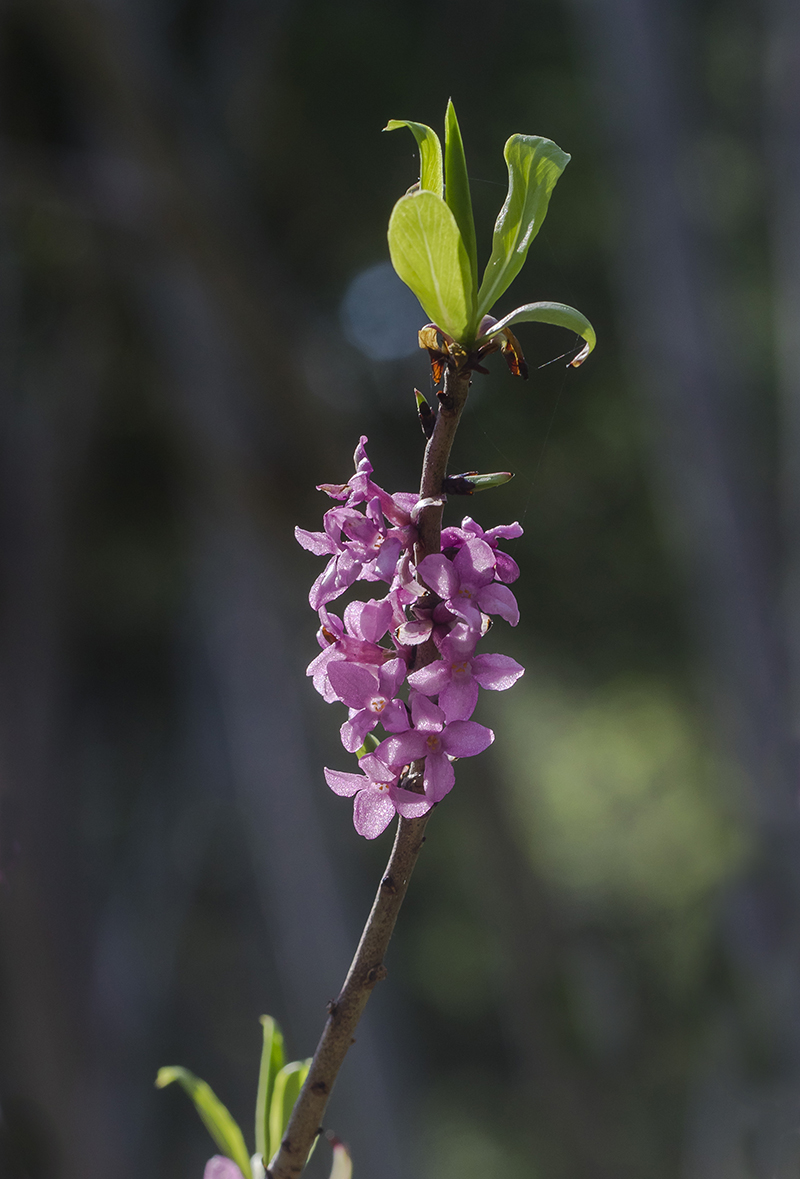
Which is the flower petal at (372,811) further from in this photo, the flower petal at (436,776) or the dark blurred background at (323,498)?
the dark blurred background at (323,498)

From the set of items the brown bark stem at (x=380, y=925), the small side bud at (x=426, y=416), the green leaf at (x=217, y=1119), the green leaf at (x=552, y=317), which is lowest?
the green leaf at (x=217, y=1119)

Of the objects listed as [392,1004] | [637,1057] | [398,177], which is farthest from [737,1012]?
[398,177]

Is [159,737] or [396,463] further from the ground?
[396,463]

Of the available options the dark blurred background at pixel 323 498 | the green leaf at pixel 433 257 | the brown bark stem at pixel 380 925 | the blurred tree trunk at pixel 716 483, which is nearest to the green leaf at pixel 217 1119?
the brown bark stem at pixel 380 925

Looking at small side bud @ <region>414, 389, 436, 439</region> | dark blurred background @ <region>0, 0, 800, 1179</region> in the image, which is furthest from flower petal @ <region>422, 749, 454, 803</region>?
dark blurred background @ <region>0, 0, 800, 1179</region>

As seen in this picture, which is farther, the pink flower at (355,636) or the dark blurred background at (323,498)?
the dark blurred background at (323,498)

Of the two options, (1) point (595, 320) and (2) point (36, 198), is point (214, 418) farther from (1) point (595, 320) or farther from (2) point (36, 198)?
(1) point (595, 320)

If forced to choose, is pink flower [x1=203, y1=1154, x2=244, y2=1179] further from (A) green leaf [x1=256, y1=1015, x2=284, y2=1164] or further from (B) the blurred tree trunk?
(B) the blurred tree trunk


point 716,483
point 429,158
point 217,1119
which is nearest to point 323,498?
point 716,483
